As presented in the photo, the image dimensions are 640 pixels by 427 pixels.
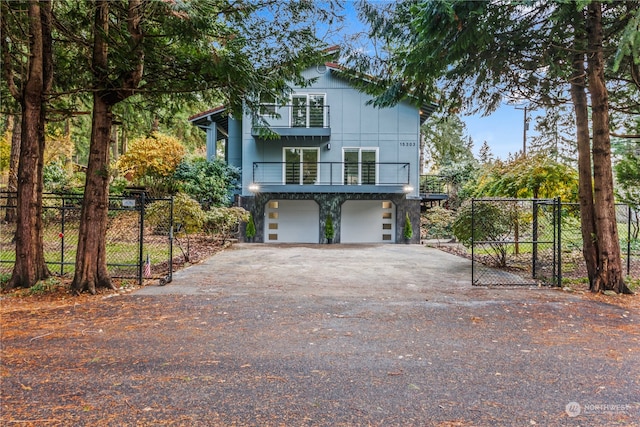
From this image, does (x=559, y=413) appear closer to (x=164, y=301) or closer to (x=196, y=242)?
(x=164, y=301)

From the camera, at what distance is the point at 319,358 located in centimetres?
350

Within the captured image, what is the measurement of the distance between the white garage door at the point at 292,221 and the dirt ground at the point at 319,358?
1058cm

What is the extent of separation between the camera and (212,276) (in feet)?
26.0

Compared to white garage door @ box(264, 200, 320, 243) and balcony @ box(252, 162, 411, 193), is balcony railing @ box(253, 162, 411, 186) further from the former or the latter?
white garage door @ box(264, 200, 320, 243)

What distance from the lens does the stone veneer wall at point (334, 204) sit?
1645 centimetres

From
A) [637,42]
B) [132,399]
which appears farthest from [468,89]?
[132,399]

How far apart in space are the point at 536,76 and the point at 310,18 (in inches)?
199

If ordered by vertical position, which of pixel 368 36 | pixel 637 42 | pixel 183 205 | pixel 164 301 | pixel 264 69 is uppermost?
pixel 368 36

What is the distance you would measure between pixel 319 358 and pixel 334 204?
43.5ft

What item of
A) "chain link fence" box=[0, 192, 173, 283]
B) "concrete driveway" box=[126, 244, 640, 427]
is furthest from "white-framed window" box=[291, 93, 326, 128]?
"concrete driveway" box=[126, 244, 640, 427]

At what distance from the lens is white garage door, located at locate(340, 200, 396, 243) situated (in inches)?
675

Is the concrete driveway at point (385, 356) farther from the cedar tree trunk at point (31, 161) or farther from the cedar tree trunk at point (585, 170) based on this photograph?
the cedar tree trunk at point (31, 161)

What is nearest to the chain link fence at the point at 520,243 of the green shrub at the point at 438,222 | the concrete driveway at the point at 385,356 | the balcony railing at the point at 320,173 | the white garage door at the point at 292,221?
the concrete driveway at the point at 385,356

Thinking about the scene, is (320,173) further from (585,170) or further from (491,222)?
(585,170)
